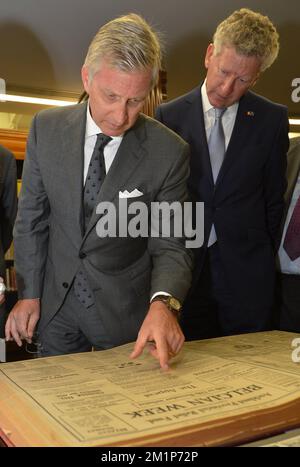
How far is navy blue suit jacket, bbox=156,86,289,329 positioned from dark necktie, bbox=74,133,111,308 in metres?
0.55

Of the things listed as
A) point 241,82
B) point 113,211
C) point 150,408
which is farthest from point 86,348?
point 241,82

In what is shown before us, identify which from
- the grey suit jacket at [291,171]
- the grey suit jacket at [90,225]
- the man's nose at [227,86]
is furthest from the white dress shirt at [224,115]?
the grey suit jacket at [90,225]

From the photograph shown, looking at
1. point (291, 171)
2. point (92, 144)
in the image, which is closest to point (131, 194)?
point (92, 144)

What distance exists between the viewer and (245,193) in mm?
1990

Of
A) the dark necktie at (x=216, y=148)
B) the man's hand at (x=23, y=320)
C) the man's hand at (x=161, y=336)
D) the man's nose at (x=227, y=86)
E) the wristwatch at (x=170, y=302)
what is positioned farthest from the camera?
the dark necktie at (x=216, y=148)

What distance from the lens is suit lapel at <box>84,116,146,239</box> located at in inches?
57.9

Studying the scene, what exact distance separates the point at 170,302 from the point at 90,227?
319 millimetres

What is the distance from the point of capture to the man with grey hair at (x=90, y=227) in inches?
57.9

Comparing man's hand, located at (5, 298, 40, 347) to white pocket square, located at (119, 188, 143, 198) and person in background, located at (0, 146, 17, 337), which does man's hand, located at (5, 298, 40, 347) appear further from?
person in background, located at (0, 146, 17, 337)

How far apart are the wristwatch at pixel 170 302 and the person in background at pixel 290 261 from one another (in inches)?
29.0

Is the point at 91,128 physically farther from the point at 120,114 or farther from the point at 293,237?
the point at 293,237

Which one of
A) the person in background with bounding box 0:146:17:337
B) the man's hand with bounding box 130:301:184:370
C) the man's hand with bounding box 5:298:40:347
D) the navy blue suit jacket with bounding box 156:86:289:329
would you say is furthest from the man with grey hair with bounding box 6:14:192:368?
the person in background with bounding box 0:146:17:337

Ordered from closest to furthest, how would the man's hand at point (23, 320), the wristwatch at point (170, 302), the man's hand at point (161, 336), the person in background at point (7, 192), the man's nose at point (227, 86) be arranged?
the man's hand at point (161, 336), the wristwatch at point (170, 302), the man's hand at point (23, 320), the man's nose at point (227, 86), the person in background at point (7, 192)

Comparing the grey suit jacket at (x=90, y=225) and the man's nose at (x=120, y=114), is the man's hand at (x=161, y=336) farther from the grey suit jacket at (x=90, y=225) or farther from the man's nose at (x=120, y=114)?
the man's nose at (x=120, y=114)
